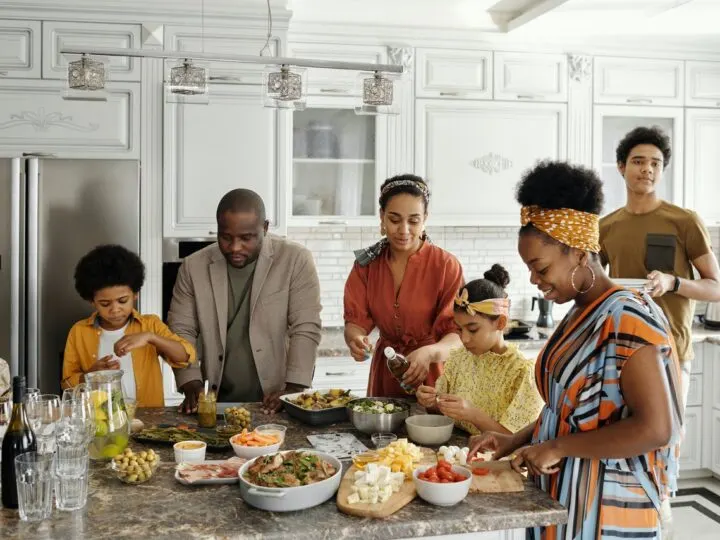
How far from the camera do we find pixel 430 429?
6.93 feet

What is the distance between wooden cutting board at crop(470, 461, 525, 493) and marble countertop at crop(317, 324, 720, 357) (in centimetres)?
232

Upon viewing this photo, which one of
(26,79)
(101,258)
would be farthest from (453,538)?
(26,79)

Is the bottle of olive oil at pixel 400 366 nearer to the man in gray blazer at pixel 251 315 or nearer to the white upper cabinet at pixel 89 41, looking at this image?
the man in gray blazer at pixel 251 315

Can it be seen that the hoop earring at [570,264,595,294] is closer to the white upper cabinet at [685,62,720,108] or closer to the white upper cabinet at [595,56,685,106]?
the white upper cabinet at [595,56,685,106]

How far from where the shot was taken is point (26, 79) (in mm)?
3928

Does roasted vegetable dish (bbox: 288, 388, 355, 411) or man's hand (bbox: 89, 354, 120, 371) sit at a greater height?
man's hand (bbox: 89, 354, 120, 371)

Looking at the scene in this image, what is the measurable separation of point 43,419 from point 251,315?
3.54 ft

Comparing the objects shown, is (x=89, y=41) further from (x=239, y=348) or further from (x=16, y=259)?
(x=239, y=348)

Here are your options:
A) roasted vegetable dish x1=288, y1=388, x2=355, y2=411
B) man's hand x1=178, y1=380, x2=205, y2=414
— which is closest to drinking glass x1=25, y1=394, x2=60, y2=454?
man's hand x1=178, y1=380, x2=205, y2=414

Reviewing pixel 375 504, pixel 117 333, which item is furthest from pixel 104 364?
pixel 375 504

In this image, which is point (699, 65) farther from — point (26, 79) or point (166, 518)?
point (166, 518)

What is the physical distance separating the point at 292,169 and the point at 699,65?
8.82 feet

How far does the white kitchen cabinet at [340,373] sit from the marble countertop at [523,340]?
47mm

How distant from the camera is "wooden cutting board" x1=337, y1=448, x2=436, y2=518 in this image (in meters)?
1.63
